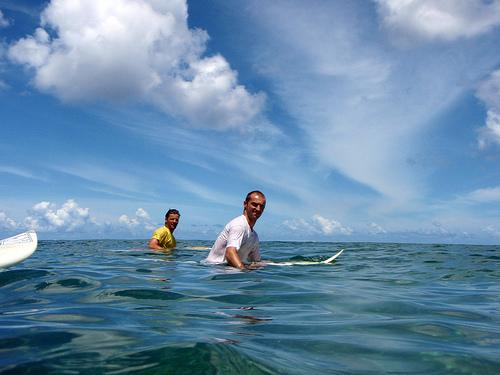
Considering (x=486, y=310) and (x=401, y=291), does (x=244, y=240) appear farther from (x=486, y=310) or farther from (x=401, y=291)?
(x=486, y=310)

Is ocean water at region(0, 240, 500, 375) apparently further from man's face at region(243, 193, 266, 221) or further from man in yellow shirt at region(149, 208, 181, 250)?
man in yellow shirt at region(149, 208, 181, 250)

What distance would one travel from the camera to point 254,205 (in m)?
9.45

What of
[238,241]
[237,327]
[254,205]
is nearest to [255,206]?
[254,205]

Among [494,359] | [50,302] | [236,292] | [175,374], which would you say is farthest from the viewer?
[236,292]

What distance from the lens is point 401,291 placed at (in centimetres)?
728

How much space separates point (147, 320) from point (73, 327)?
710 millimetres

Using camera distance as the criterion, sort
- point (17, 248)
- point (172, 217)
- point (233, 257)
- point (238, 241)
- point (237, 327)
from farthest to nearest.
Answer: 1. point (172, 217)
2. point (238, 241)
3. point (233, 257)
4. point (17, 248)
5. point (237, 327)

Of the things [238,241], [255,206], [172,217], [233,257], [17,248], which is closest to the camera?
[17,248]

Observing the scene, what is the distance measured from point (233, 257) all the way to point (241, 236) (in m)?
0.54

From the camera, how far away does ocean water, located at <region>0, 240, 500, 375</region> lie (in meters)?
2.88

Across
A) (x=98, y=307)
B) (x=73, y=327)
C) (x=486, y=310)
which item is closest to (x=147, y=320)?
(x=73, y=327)

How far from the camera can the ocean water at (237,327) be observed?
288cm

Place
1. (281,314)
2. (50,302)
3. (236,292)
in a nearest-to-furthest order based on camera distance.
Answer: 1. (281,314)
2. (50,302)
3. (236,292)

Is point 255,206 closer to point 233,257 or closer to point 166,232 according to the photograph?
point 233,257
